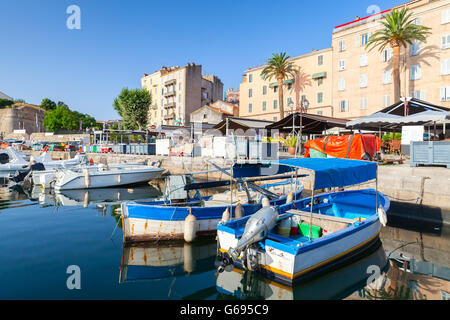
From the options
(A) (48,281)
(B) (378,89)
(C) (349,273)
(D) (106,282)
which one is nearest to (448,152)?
(C) (349,273)

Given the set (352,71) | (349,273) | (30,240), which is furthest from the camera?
(352,71)

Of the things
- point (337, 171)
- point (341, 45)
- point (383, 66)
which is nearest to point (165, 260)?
point (337, 171)

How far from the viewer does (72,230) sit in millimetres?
10289

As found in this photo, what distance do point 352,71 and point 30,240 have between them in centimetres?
3559

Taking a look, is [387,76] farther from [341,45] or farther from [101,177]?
[101,177]

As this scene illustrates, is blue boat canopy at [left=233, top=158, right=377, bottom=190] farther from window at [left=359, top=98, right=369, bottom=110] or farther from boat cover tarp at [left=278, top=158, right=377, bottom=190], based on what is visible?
window at [left=359, top=98, right=369, bottom=110]

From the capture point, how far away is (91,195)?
17141 millimetres

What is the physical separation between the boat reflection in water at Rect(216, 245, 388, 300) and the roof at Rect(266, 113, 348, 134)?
13.6 metres

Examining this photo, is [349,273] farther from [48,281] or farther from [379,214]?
[48,281]

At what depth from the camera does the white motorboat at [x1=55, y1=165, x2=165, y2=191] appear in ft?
58.9

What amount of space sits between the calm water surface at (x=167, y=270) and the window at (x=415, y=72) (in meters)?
24.8

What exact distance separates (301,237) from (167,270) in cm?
401

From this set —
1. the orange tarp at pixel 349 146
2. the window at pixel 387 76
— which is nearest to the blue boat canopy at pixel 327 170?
the orange tarp at pixel 349 146
